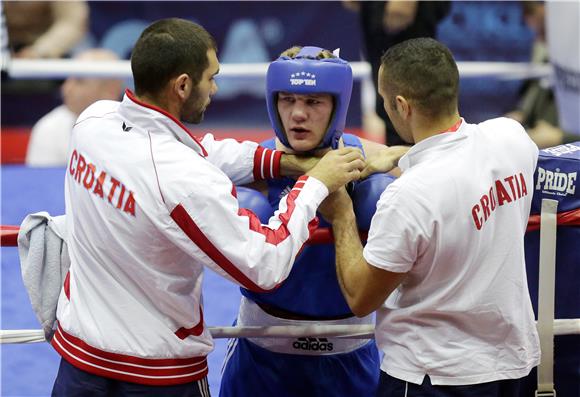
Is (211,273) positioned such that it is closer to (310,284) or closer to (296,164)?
(310,284)

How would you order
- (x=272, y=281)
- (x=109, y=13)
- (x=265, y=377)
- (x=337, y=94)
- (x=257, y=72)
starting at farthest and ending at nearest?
(x=109, y=13)
(x=257, y=72)
(x=265, y=377)
(x=337, y=94)
(x=272, y=281)

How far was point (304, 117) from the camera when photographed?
2791 millimetres

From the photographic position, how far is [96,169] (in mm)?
2533

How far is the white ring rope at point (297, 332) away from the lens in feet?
9.27

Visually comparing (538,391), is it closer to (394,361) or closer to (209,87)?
(394,361)

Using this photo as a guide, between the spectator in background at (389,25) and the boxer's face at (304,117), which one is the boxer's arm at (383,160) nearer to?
the boxer's face at (304,117)

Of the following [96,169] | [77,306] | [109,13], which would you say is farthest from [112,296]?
[109,13]

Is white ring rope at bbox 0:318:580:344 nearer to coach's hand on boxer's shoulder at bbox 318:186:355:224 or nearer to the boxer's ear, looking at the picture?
coach's hand on boxer's shoulder at bbox 318:186:355:224

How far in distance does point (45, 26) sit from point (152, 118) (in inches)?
209

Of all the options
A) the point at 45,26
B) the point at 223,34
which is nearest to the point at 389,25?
the point at 223,34

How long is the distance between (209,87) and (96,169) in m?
0.35

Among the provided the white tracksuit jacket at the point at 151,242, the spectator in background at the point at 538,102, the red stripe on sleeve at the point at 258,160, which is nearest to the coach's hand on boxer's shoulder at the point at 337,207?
the white tracksuit jacket at the point at 151,242

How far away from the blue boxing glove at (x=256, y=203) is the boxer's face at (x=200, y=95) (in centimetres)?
28

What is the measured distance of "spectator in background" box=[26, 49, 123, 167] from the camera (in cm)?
716
